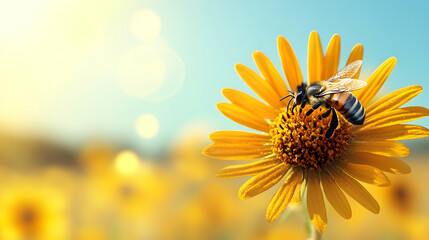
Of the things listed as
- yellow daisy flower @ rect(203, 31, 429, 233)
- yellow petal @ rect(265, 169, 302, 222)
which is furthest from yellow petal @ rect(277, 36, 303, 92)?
yellow petal @ rect(265, 169, 302, 222)

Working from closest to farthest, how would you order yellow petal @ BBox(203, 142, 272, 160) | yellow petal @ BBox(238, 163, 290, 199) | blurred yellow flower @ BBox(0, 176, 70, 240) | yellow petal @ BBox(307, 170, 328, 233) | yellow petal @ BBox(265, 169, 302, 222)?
yellow petal @ BBox(307, 170, 328, 233) → yellow petal @ BBox(265, 169, 302, 222) → yellow petal @ BBox(238, 163, 290, 199) → yellow petal @ BBox(203, 142, 272, 160) → blurred yellow flower @ BBox(0, 176, 70, 240)

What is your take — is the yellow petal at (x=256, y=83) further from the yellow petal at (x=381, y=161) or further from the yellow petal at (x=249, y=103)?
the yellow petal at (x=381, y=161)

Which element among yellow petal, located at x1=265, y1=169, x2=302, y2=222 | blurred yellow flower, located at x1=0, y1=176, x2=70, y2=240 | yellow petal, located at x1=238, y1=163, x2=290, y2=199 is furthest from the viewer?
blurred yellow flower, located at x1=0, y1=176, x2=70, y2=240

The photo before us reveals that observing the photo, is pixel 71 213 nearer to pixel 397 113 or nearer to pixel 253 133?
pixel 253 133

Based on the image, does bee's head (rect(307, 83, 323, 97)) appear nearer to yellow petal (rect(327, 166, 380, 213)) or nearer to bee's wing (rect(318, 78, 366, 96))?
bee's wing (rect(318, 78, 366, 96))

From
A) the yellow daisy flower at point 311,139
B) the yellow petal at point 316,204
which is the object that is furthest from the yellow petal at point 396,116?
the yellow petal at point 316,204

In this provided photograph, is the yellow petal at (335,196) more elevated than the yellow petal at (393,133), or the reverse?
the yellow petal at (393,133)
